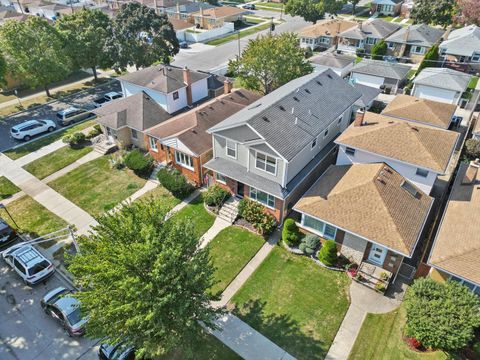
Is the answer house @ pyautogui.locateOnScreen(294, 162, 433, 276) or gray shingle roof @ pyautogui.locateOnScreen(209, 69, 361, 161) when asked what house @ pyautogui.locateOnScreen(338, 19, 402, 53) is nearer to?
gray shingle roof @ pyautogui.locateOnScreen(209, 69, 361, 161)

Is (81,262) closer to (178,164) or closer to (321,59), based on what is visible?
(178,164)

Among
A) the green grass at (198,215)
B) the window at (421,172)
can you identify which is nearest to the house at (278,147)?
the green grass at (198,215)

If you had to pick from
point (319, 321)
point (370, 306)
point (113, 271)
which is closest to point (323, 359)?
point (319, 321)

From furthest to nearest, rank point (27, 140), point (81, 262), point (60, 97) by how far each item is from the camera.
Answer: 1. point (60, 97)
2. point (27, 140)
3. point (81, 262)

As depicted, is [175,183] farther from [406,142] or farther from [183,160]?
[406,142]

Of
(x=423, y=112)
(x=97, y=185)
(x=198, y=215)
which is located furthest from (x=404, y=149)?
(x=97, y=185)

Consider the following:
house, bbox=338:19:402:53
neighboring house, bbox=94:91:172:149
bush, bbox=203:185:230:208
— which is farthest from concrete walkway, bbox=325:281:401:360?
house, bbox=338:19:402:53

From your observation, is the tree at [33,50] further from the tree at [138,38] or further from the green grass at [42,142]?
the green grass at [42,142]
